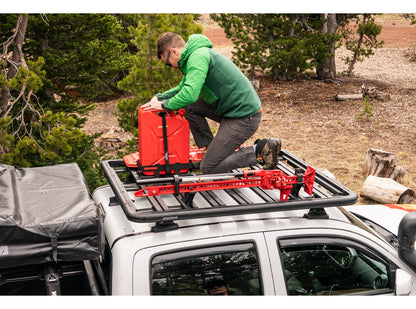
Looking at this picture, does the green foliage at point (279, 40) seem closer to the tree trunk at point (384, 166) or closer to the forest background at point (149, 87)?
the forest background at point (149, 87)

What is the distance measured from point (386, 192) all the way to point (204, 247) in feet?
19.2

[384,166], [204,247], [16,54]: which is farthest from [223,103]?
[384,166]

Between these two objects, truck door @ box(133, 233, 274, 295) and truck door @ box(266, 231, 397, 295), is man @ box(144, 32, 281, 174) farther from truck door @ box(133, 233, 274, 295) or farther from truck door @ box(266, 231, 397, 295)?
truck door @ box(133, 233, 274, 295)

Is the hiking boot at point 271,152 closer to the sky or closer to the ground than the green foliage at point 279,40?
closer to the ground

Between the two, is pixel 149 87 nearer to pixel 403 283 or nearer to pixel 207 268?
pixel 207 268

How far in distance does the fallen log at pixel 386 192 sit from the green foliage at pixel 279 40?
7.89 meters

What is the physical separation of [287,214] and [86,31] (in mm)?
6043

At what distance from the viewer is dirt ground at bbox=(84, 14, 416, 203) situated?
427 inches

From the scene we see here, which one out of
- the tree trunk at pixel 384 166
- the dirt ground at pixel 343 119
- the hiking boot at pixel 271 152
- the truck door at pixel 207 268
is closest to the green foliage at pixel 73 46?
the dirt ground at pixel 343 119

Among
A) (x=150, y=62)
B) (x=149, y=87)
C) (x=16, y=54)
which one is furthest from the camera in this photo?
(x=149, y=87)

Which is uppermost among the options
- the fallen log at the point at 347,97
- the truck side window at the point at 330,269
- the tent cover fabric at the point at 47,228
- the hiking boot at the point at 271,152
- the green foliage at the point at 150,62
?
the green foliage at the point at 150,62

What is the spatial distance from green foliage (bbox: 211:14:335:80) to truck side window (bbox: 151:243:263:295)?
12.7 metres

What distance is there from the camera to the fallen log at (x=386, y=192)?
8305 millimetres

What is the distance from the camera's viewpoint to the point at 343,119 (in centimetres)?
1417
